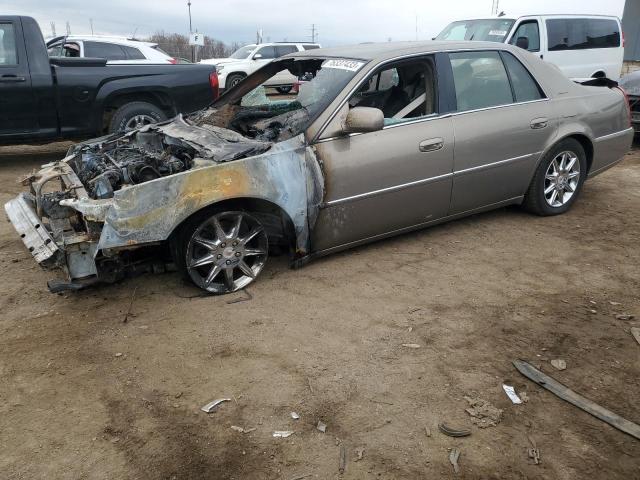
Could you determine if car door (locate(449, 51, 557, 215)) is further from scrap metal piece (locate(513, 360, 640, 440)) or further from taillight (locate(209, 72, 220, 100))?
taillight (locate(209, 72, 220, 100))

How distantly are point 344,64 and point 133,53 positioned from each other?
662 cm

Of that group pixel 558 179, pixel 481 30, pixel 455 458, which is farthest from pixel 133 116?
pixel 455 458

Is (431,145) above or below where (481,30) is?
below

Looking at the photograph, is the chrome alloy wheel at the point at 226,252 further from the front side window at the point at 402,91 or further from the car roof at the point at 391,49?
the car roof at the point at 391,49

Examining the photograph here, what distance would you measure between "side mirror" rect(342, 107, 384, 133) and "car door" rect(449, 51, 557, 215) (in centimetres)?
86

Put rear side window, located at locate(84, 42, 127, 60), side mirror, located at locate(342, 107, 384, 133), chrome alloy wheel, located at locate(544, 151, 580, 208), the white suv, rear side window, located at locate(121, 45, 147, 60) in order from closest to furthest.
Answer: side mirror, located at locate(342, 107, 384, 133) < chrome alloy wheel, located at locate(544, 151, 580, 208) < rear side window, located at locate(121, 45, 147, 60) < rear side window, located at locate(84, 42, 127, 60) < the white suv

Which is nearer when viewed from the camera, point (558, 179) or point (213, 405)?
point (213, 405)

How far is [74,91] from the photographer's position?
716 centimetres

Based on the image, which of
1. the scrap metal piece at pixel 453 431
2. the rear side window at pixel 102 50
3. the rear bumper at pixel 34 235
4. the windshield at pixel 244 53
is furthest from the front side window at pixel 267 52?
the scrap metal piece at pixel 453 431

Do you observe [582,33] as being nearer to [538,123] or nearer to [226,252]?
[538,123]

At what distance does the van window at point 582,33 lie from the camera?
999 cm

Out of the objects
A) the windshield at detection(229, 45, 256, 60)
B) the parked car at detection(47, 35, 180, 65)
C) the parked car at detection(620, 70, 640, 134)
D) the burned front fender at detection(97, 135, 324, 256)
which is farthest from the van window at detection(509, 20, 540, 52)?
the windshield at detection(229, 45, 256, 60)

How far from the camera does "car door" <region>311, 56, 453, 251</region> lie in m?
4.01

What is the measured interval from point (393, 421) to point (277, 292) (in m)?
1.52
